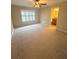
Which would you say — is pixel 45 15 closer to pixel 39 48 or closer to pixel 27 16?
Result: pixel 27 16

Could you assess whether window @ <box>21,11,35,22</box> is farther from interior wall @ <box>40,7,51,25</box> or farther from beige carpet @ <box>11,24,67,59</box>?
beige carpet @ <box>11,24,67,59</box>

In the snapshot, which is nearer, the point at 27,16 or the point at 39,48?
the point at 39,48

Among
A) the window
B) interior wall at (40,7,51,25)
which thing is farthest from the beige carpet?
interior wall at (40,7,51,25)

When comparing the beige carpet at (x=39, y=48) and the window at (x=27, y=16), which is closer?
the beige carpet at (x=39, y=48)

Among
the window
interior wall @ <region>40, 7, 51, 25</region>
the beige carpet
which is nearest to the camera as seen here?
the beige carpet

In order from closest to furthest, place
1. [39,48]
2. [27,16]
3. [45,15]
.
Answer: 1. [39,48]
2. [27,16]
3. [45,15]

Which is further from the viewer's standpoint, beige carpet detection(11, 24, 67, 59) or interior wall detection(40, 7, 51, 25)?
interior wall detection(40, 7, 51, 25)

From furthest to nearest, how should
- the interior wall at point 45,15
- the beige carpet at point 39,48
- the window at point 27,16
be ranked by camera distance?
the interior wall at point 45,15 → the window at point 27,16 → the beige carpet at point 39,48

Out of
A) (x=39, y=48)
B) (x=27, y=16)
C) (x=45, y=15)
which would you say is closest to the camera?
(x=39, y=48)

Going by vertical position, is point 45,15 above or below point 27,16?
above

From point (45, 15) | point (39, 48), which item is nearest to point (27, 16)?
point (45, 15)

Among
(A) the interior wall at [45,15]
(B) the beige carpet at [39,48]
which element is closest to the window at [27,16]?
(A) the interior wall at [45,15]

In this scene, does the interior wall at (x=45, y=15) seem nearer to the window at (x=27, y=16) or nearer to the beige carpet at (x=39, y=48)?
the window at (x=27, y=16)
